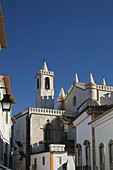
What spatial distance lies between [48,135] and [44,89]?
9.53 metres

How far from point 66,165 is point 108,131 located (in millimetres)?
17134

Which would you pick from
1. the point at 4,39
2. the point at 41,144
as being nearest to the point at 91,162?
the point at 4,39

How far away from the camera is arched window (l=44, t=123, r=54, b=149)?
140 ft

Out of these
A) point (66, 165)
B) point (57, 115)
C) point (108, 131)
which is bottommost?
point (66, 165)

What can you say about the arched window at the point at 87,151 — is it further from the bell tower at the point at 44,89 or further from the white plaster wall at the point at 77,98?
the bell tower at the point at 44,89

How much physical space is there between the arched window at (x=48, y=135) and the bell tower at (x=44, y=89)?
6370 millimetres

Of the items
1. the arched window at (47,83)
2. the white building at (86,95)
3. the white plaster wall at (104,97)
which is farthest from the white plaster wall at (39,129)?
the arched window at (47,83)

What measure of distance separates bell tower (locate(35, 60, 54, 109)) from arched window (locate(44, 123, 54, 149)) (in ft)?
Result: 20.9

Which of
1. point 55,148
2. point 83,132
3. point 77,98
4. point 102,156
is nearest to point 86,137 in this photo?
point 83,132

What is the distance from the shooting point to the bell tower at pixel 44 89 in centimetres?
4981

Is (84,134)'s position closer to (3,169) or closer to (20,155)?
(3,169)

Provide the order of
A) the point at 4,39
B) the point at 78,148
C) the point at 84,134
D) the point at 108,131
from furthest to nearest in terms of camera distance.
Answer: the point at 78,148 → the point at 84,134 → the point at 108,131 → the point at 4,39

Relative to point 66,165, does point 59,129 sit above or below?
above

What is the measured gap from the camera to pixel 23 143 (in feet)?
138
